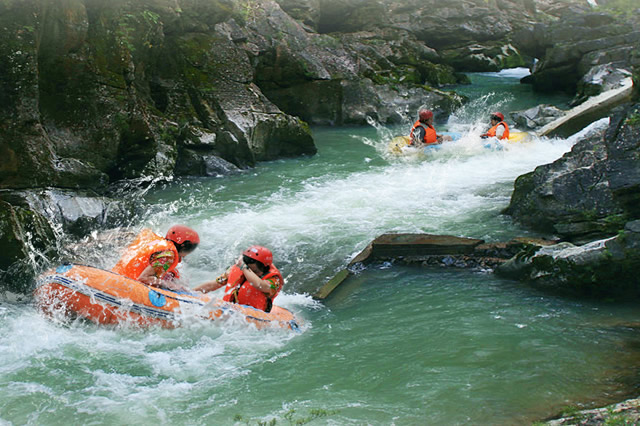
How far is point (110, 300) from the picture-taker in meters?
5.37

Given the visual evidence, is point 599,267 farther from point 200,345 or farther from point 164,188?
point 164,188

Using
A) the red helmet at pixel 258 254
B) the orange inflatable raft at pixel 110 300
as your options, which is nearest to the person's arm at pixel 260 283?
the red helmet at pixel 258 254

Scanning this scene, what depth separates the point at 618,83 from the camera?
17.2 metres

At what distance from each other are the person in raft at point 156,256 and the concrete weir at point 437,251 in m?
1.99

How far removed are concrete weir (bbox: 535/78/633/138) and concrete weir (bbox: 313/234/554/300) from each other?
25.1 ft

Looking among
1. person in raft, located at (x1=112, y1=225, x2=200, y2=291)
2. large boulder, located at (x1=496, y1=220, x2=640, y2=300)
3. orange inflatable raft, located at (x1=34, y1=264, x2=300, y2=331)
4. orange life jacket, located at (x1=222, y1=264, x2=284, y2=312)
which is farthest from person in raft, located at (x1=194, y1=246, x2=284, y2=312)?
large boulder, located at (x1=496, y1=220, x2=640, y2=300)

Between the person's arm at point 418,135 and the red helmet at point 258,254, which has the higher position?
the person's arm at point 418,135

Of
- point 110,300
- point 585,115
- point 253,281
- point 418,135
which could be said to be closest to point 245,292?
point 253,281

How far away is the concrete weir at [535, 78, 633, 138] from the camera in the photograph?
13.4 metres

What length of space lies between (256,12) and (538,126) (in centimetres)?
829

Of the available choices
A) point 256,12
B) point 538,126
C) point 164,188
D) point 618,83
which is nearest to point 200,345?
point 164,188

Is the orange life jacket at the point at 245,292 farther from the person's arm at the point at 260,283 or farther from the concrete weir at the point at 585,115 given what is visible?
the concrete weir at the point at 585,115

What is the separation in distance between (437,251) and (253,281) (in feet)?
9.24

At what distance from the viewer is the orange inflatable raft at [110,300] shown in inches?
210
